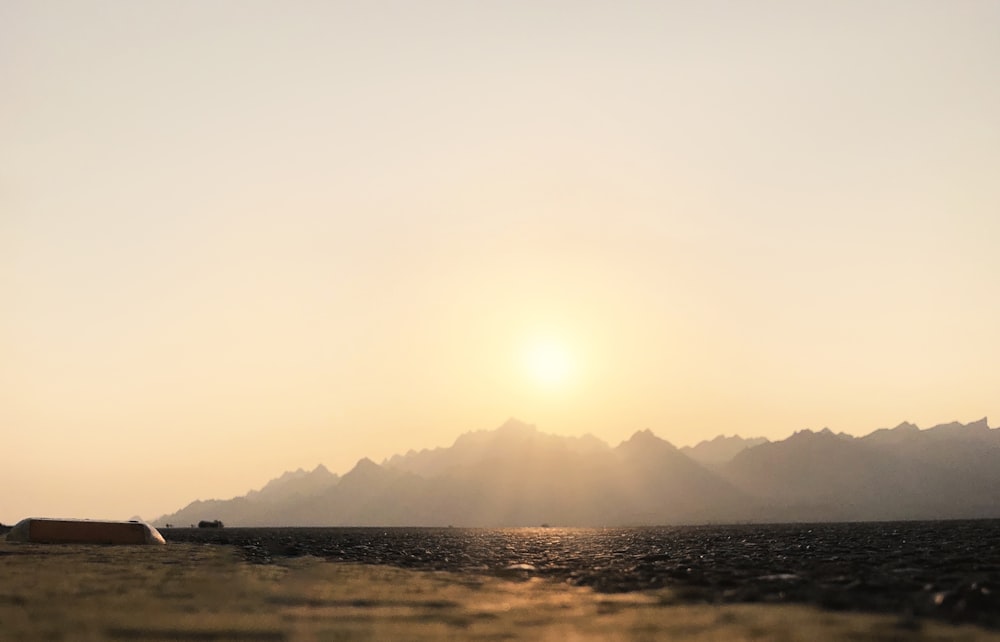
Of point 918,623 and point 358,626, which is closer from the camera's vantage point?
point 918,623

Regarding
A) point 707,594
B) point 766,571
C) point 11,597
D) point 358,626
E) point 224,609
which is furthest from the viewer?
point 766,571

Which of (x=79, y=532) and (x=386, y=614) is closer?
(x=386, y=614)

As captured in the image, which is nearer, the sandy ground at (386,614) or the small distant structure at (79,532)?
the sandy ground at (386,614)

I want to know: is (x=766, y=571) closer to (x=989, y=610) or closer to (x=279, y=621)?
(x=989, y=610)

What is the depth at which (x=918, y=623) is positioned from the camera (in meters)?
14.9

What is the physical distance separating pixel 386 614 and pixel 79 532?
6211cm

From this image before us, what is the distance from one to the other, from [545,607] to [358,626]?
5.55m

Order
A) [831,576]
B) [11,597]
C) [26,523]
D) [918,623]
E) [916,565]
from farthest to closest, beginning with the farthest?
[26,523]
[916,565]
[831,576]
[11,597]
[918,623]

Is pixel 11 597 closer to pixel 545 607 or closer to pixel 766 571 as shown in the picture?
pixel 545 607

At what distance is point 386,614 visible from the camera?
1781 centimetres

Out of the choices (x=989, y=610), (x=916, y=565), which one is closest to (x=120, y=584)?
(x=989, y=610)

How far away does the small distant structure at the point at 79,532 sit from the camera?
6644 cm

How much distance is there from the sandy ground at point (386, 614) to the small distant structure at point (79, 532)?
46079 millimetres

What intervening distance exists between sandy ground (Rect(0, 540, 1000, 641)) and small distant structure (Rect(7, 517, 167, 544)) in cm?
4608
